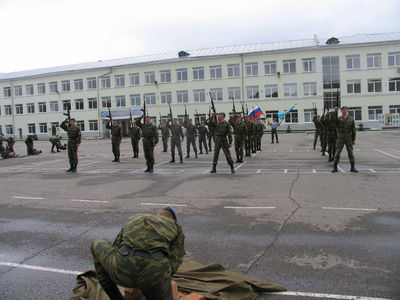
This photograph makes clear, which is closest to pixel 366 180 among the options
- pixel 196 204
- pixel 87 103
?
pixel 196 204

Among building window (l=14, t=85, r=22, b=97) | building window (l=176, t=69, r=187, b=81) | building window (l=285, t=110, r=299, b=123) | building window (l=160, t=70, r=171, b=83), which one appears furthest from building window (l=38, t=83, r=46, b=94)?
building window (l=285, t=110, r=299, b=123)

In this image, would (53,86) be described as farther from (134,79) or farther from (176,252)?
(176,252)

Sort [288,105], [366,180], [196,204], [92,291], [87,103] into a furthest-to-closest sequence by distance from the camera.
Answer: [87,103], [288,105], [366,180], [196,204], [92,291]

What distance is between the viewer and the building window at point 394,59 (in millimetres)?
45312

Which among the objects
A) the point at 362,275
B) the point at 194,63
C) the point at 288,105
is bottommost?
the point at 362,275

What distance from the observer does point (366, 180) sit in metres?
10.2

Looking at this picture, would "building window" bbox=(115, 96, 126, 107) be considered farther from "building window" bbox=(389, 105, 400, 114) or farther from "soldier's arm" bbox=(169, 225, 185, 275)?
"soldier's arm" bbox=(169, 225, 185, 275)

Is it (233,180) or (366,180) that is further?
(233,180)

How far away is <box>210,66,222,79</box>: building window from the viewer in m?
50.6

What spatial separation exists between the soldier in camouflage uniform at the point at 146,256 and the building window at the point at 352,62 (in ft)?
160

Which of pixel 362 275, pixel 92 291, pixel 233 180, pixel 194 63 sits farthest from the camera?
pixel 194 63

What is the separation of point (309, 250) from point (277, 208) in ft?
7.76

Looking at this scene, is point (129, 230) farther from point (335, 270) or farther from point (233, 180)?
point (233, 180)

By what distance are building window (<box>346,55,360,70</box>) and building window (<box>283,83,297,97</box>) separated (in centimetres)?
698
